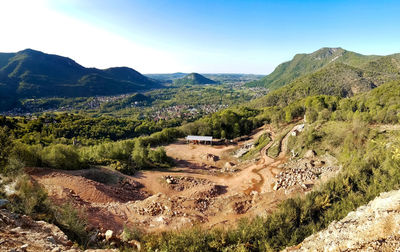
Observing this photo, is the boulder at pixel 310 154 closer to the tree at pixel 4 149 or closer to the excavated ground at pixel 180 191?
the excavated ground at pixel 180 191

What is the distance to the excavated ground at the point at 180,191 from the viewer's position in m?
19.3

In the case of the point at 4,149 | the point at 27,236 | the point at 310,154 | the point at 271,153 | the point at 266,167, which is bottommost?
the point at 266,167

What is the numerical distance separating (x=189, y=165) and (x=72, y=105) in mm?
193150

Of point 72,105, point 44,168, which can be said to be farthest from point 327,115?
point 72,105

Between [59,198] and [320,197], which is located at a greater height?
[320,197]

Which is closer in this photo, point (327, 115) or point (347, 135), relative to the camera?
point (347, 135)

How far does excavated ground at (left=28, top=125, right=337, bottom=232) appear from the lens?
19.3 meters

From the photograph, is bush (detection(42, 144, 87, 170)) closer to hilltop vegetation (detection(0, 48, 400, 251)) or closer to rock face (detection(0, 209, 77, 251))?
hilltop vegetation (detection(0, 48, 400, 251))

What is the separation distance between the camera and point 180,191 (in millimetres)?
30438

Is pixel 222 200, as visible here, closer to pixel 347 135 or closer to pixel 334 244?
pixel 334 244

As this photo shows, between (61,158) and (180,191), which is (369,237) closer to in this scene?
(180,191)

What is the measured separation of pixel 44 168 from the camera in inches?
982

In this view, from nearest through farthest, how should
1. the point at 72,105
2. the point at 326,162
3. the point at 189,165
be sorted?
the point at 326,162 → the point at 189,165 → the point at 72,105

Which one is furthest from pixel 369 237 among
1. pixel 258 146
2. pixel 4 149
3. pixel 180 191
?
pixel 258 146
